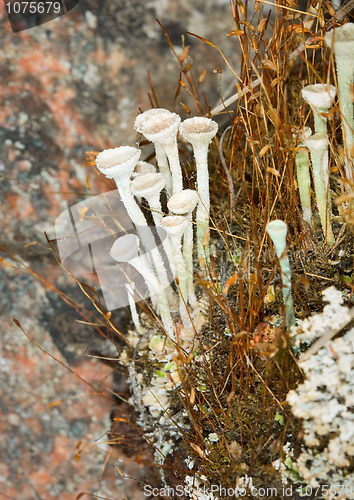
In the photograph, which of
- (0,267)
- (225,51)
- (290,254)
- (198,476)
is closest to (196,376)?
(198,476)

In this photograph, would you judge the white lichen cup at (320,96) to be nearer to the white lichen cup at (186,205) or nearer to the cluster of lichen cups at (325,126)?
the cluster of lichen cups at (325,126)

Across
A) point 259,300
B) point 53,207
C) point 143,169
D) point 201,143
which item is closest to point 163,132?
point 201,143

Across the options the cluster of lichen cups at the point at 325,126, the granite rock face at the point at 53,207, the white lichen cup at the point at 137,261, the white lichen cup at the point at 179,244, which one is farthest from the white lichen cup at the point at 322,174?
the granite rock face at the point at 53,207

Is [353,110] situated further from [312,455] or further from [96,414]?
[96,414]

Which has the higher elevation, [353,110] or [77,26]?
[77,26]

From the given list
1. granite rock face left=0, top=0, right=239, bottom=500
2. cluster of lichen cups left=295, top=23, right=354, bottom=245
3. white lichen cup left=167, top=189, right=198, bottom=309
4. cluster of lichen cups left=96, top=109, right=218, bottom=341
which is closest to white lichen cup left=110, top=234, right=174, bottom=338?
cluster of lichen cups left=96, top=109, right=218, bottom=341

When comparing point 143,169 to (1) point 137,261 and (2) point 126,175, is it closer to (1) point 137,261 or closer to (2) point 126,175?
(2) point 126,175

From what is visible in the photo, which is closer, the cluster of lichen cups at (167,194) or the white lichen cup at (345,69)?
the white lichen cup at (345,69)
